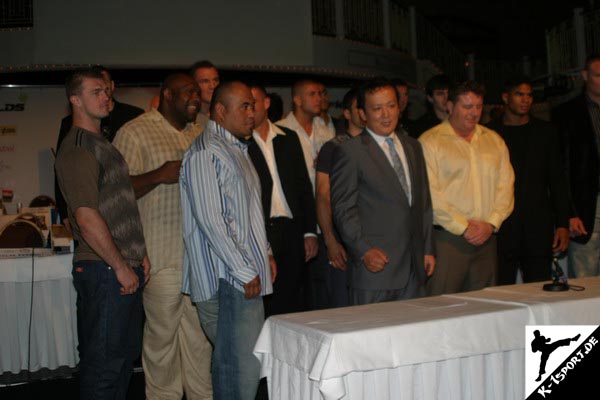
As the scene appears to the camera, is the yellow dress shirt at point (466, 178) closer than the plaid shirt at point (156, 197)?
No

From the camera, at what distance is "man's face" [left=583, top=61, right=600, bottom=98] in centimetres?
476

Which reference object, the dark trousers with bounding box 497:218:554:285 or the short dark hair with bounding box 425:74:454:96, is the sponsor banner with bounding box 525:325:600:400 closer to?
the dark trousers with bounding box 497:218:554:285

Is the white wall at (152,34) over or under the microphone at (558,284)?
over

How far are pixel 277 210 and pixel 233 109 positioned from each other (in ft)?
3.73

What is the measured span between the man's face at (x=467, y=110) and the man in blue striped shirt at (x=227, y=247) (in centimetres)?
141

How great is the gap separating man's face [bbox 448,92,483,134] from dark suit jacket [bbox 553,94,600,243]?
101cm

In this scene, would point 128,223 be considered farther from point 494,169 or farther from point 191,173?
point 494,169

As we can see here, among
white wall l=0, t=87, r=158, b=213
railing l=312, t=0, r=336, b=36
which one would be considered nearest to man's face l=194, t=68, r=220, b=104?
white wall l=0, t=87, r=158, b=213

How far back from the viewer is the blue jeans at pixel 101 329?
3146 millimetres

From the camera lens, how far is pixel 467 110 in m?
4.14

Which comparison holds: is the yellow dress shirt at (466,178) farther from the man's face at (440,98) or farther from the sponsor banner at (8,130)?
the sponsor banner at (8,130)

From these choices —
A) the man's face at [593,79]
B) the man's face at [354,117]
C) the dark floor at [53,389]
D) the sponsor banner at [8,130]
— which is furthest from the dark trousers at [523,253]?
the sponsor banner at [8,130]

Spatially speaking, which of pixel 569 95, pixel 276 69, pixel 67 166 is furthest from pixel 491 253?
pixel 569 95

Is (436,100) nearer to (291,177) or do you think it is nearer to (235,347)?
(291,177)
